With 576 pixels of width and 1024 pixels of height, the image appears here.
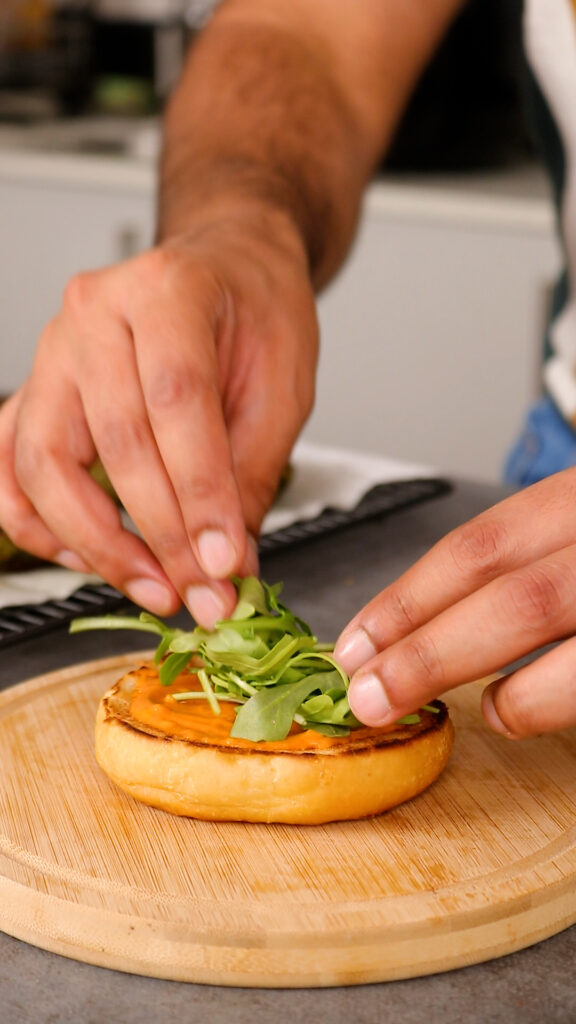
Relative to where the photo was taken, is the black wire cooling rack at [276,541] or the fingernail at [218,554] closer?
the fingernail at [218,554]

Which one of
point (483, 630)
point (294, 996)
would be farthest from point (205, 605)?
point (294, 996)

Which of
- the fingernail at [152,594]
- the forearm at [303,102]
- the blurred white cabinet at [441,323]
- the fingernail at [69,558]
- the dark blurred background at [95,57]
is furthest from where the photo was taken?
the dark blurred background at [95,57]

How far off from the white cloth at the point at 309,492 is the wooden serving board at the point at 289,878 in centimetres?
39

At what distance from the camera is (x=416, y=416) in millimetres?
3900

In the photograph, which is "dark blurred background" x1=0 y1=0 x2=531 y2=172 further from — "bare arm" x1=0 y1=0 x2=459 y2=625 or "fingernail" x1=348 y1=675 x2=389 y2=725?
"fingernail" x1=348 y1=675 x2=389 y2=725

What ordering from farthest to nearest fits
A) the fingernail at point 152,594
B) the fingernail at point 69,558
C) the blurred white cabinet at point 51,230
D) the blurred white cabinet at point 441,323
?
the blurred white cabinet at point 51,230
the blurred white cabinet at point 441,323
the fingernail at point 69,558
the fingernail at point 152,594

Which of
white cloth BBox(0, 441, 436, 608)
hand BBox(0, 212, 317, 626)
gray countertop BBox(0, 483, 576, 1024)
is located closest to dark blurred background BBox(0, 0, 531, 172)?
white cloth BBox(0, 441, 436, 608)

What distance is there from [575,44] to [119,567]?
47.3 inches

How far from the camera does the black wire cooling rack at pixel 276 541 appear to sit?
1.40 metres

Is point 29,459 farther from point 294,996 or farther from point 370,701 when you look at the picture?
point 294,996

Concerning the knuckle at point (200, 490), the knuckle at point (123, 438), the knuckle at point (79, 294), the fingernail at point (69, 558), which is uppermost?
the knuckle at point (79, 294)

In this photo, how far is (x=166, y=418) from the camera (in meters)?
1.28

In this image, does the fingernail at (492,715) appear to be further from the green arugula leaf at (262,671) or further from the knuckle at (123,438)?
the knuckle at (123,438)

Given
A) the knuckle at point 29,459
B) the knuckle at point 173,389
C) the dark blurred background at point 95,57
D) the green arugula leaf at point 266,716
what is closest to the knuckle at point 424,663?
the green arugula leaf at point 266,716
